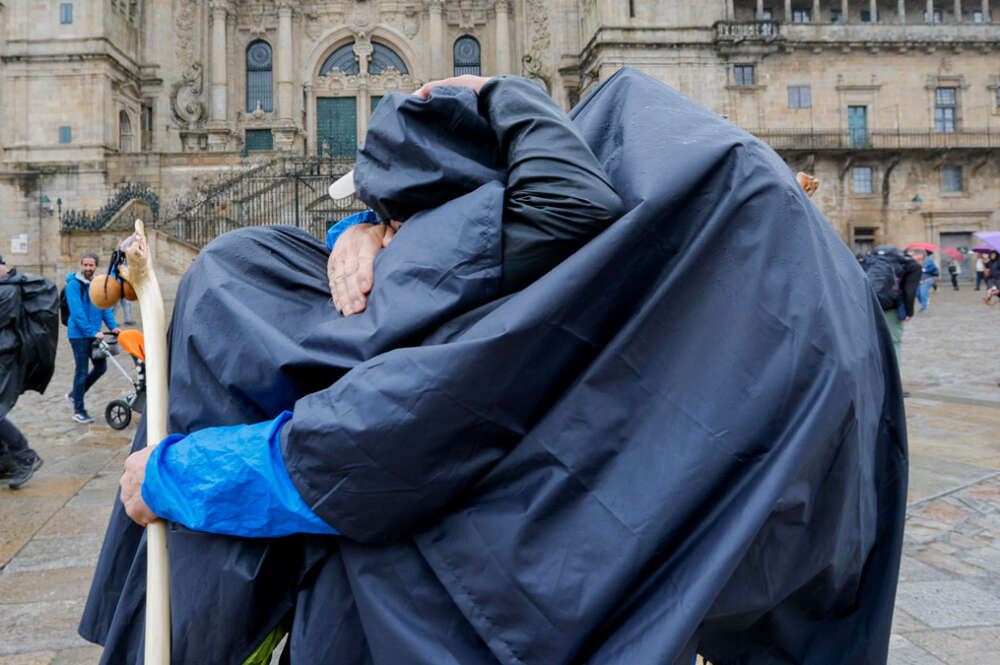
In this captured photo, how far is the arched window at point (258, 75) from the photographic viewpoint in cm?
3453

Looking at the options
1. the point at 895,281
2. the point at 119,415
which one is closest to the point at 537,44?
the point at 895,281

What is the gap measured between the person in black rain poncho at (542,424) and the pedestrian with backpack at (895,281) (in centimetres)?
721

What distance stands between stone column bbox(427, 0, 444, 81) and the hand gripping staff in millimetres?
34032

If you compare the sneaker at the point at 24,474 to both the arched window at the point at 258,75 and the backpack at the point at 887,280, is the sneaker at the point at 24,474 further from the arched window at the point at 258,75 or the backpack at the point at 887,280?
the arched window at the point at 258,75

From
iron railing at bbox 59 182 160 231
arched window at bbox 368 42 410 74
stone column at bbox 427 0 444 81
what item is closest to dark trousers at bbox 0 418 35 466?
iron railing at bbox 59 182 160 231

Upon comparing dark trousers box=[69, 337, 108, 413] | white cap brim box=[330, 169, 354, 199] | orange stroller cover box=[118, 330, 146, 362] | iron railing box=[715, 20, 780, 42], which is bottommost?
dark trousers box=[69, 337, 108, 413]

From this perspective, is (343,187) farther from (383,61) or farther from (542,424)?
(383,61)

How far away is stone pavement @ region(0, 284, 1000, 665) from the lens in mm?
2869

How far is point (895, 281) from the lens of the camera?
804 centimetres

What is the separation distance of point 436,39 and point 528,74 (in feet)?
15.8

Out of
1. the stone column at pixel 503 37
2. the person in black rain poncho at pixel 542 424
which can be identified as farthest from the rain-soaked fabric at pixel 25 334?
the stone column at pixel 503 37

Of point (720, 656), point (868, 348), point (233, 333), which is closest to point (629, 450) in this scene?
point (868, 348)

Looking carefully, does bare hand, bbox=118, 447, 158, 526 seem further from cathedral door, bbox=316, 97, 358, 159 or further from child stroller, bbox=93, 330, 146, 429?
cathedral door, bbox=316, 97, 358, 159

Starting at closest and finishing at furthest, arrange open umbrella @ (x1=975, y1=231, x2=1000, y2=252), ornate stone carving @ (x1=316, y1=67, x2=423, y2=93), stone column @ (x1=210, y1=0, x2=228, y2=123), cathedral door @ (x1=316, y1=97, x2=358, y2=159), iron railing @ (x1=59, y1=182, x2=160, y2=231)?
open umbrella @ (x1=975, y1=231, x2=1000, y2=252) < iron railing @ (x1=59, y1=182, x2=160, y2=231) < stone column @ (x1=210, y1=0, x2=228, y2=123) < cathedral door @ (x1=316, y1=97, x2=358, y2=159) < ornate stone carving @ (x1=316, y1=67, x2=423, y2=93)
